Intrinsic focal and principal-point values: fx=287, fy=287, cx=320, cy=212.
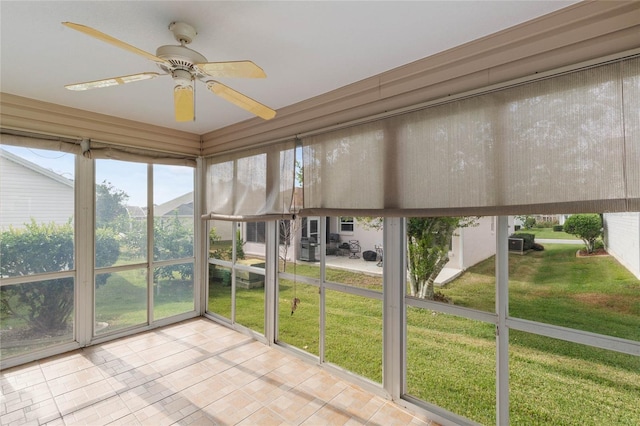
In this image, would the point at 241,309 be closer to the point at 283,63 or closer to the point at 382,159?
the point at 382,159

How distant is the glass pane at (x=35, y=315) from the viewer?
3.00m

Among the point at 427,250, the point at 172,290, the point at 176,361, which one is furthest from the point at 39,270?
the point at 427,250

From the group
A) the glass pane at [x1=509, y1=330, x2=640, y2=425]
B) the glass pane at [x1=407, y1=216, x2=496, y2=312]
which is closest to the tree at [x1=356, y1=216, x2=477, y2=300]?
the glass pane at [x1=407, y1=216, x2=496, y2=312]

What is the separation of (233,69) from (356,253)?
1.94 meters

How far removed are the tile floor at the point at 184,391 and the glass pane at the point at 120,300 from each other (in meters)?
0.34

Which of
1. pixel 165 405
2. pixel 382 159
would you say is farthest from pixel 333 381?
pixel 382 159

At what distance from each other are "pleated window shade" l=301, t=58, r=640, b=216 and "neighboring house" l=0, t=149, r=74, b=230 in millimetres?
3208

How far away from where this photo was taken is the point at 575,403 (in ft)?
7.04

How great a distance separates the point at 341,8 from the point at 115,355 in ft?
13.2

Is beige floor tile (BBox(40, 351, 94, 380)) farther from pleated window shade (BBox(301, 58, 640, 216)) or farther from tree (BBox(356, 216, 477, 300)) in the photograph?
tree (BBox(356, 216, 477, 300))

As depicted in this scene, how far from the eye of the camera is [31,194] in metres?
3.10

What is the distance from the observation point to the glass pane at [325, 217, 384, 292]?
268 centimetres

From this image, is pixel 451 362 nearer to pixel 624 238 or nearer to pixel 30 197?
pixel 624 238

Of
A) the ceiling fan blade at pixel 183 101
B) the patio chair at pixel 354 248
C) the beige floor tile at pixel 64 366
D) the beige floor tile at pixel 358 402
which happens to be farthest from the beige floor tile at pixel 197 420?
the ceiling fan blade at pixel 183 101
